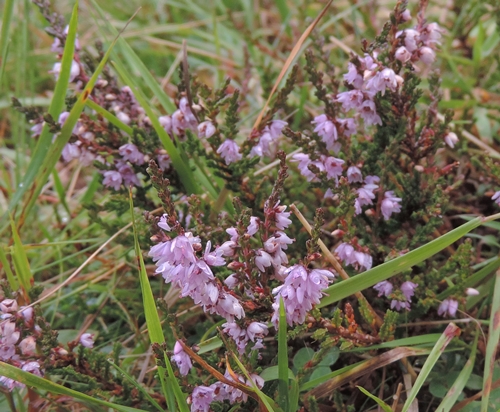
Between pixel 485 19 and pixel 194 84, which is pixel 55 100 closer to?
pixel 194 84

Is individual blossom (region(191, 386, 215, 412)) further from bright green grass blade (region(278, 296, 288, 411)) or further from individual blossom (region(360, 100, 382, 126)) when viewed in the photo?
individual blossom (region(360, 100, 382, 126))

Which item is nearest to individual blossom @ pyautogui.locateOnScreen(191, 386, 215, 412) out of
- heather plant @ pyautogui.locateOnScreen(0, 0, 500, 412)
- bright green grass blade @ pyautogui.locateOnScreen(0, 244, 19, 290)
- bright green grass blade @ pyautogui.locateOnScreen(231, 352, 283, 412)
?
heather plant @ pyautogui.locateOnScreen(0, 0, 500, 412)

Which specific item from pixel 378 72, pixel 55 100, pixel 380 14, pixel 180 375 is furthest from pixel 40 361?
pixel 380 14

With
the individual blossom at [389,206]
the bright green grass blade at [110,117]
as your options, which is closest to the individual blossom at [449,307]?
the individual blossom at [389,206]

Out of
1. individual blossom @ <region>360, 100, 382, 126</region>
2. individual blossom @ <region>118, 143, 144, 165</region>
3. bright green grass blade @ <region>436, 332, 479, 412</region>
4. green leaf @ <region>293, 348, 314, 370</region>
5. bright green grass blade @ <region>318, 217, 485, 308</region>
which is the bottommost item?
green leaf @ <region>293, 348, 314, 370</region>

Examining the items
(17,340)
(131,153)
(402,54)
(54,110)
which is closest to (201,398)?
(17,340)

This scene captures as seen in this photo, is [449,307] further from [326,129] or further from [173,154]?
[173,154]

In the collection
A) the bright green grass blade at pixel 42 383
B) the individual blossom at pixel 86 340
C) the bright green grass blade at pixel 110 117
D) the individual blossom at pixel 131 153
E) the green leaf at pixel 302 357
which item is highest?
the bright green grass blade at pixel 110 117

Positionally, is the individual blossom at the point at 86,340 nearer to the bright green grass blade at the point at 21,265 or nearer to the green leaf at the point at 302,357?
the bright green grass blade at the point at 21,265
